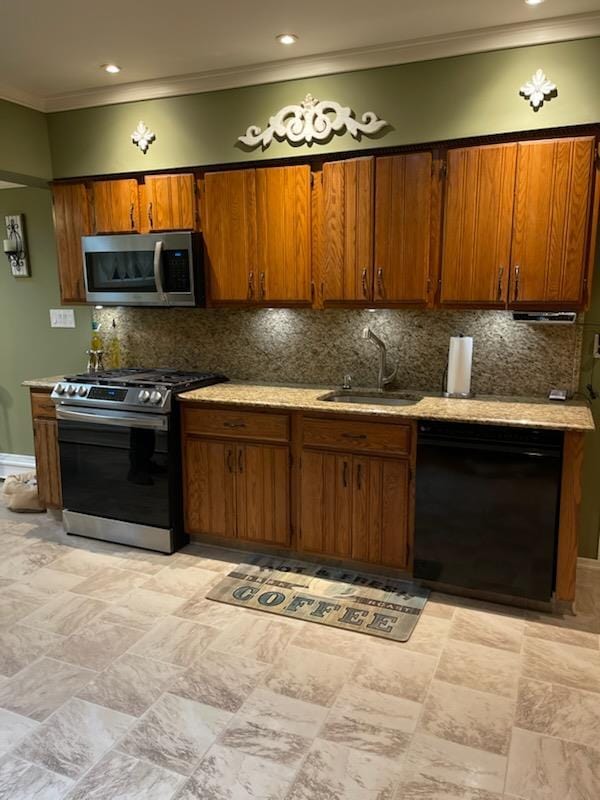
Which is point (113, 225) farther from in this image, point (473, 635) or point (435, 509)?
point (473, 635)

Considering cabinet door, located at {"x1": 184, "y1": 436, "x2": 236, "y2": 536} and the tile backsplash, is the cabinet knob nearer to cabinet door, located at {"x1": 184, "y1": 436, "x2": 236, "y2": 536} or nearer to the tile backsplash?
the tile backsplash

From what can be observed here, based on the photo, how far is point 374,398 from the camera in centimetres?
343

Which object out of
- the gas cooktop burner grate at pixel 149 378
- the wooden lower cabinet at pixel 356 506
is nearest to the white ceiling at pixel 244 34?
the gas cooktop burner grate at pixel 149 378

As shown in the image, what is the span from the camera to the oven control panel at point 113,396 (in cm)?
330

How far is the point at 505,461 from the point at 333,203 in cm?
162

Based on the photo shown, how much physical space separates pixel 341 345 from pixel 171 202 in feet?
4.42

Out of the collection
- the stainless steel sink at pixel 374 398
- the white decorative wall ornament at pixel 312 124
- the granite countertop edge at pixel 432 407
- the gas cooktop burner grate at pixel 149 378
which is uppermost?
the white decorative wall ornament at pixel 312 124

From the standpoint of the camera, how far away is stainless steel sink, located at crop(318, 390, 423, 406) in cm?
333

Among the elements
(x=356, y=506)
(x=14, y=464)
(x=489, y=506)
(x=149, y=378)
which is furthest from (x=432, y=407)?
(x=14, y=464)

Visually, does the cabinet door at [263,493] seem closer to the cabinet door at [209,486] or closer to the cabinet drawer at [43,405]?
the cabinet door at [209,486]

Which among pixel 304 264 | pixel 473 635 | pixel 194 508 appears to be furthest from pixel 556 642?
pixel 304 264

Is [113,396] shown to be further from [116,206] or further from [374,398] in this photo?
[374,398]

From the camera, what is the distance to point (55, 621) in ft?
9.07

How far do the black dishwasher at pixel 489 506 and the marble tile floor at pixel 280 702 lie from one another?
0.59ft
